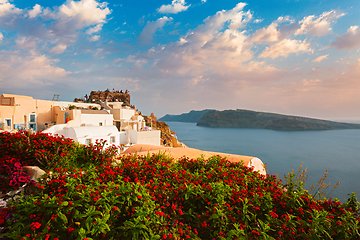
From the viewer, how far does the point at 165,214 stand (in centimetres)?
352

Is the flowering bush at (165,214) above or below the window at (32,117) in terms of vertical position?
below

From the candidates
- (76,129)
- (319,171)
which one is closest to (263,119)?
(319,171)

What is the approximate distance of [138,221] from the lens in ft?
9.37

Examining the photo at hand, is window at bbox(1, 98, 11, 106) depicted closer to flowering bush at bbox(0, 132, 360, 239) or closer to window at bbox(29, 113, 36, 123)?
window at bbox(29, 113, 36, 123)

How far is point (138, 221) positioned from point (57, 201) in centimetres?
158

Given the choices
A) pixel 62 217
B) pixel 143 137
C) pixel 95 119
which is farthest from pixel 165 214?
pixel 95 119

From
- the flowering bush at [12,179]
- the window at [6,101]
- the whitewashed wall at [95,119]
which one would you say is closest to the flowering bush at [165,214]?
the flowering bush at [12,179]

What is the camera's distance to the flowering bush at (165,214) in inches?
111

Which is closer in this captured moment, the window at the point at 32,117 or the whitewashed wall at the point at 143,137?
the window at the point at 32,117

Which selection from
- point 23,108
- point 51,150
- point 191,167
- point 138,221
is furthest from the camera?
point 23,108

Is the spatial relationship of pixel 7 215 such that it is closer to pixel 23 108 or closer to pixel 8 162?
pixel 8 162

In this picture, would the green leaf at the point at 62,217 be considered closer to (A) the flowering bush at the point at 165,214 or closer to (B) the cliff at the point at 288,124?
(A) the flowering bush at the point at 165,214

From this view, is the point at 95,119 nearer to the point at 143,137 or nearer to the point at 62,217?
the point at 143,137

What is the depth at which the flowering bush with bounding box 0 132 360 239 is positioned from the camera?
9.25 feet
